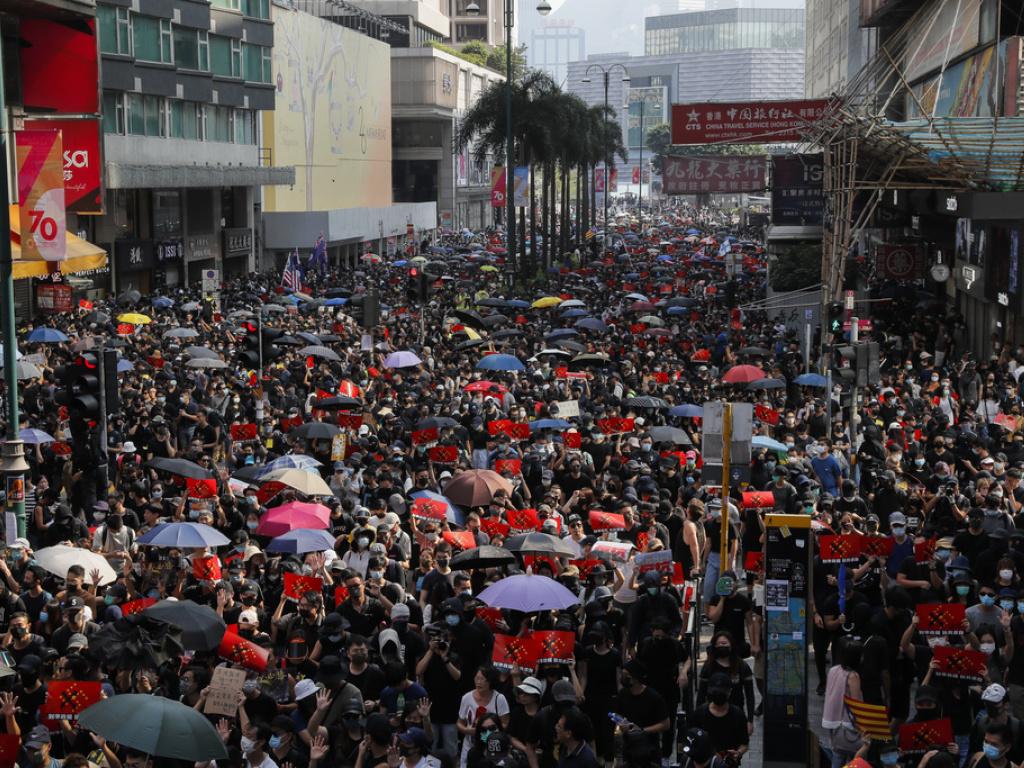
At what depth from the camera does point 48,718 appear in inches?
387

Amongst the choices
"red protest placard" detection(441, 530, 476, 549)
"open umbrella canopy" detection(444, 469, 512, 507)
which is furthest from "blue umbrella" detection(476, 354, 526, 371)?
"red protest placard" detection(441, 530, 476, 549)

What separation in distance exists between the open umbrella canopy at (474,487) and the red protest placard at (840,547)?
4.46 m

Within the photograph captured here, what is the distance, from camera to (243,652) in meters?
10.8

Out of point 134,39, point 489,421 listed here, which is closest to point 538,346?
point 489,421

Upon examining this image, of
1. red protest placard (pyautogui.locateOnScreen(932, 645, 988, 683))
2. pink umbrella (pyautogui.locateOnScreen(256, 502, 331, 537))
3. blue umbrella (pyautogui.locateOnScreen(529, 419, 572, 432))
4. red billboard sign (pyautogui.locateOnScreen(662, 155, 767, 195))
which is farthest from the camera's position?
red billboard sign (pyautogui.locateOnScreen(662, 155, 767, 195))

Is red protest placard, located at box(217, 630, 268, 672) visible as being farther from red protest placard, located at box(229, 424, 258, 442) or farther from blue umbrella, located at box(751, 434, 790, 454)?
red protest placard, located at box(229, 424, 258, 442)

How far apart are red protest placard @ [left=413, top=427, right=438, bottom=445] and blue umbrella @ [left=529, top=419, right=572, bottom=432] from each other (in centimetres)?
158

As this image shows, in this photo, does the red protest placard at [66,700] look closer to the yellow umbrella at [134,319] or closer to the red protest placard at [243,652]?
the red protest placard at [243,652]

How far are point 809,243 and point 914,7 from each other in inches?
328

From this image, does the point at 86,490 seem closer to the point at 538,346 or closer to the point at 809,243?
the point at 538,346

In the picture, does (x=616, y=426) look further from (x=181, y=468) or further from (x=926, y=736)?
(x=926, y=736)

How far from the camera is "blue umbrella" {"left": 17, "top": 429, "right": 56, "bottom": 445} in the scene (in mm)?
18609

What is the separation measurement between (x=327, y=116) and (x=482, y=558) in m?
68.3

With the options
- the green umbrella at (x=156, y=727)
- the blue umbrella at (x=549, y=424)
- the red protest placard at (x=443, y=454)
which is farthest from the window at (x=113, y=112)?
the green umbrella at (x=156, y=727)
